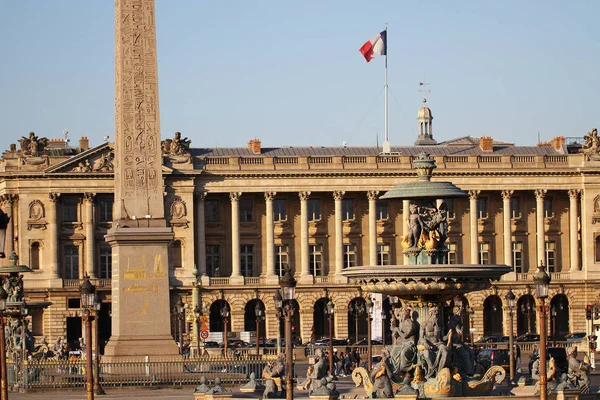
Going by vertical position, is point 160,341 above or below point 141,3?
below

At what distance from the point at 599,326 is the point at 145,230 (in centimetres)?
5437

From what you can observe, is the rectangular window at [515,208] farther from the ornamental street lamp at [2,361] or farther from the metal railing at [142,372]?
the ornamental street lamp at [2,361]

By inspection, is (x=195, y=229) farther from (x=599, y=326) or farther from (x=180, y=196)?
(x=599, y=326)

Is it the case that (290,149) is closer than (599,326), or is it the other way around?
(599,326)

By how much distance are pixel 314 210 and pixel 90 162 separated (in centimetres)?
1609

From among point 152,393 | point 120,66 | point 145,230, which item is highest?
point 120,66

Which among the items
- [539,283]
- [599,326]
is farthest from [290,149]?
[539,283]

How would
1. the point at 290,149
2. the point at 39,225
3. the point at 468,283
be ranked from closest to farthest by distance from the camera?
the point at 468,283
the point at 39,225
the point at 290,149

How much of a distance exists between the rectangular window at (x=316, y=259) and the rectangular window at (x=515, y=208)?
44.7 ft

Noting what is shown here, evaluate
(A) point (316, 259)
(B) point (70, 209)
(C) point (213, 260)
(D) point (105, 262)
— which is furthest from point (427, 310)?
(A) point (316, 259)

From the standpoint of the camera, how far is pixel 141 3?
58688 millimetres

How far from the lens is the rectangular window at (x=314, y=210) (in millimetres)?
132875

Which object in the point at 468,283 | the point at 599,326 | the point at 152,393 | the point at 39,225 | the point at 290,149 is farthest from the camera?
the point at 290,149

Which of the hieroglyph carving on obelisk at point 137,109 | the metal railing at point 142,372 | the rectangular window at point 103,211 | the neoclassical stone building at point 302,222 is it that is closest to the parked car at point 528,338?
the neoclassical stone building at point 302,222
